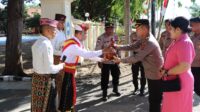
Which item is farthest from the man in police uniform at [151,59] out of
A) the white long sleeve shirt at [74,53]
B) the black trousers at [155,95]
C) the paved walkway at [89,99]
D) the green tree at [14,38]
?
the green tree at [14,38]

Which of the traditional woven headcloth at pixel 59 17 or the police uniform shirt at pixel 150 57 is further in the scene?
the traditional woven headcloth at pixel 59 17

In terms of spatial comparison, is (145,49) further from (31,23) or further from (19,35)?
(31,23)

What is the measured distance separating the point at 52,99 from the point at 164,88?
63.9 inches

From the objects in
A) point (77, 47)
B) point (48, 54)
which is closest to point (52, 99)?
point (48, 54)

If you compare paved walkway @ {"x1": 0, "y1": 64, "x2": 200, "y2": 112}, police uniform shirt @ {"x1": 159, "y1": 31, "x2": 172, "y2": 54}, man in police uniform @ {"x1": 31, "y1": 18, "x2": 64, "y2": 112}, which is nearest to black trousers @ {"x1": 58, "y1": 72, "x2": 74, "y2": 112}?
man in police uniform @ {"x1": 31, "y1": 18, "x2": 64, "y2": 112}

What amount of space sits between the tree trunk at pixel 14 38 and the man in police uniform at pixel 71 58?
22.1 ft

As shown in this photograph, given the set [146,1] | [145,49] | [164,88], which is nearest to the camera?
[164,88]

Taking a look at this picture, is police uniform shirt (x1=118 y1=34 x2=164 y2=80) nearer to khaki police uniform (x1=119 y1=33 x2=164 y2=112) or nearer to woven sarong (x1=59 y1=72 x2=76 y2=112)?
khaki police uniform (x1=119 y1=33 x2=164 y2=112)

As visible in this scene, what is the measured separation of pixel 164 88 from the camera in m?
5.50

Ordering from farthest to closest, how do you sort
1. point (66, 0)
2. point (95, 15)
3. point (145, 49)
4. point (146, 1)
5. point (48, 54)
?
1. point (95, 15)
2. point (146, 1)
3. point (66, 0)
4. point (145, 49)
5. point (48, 54)

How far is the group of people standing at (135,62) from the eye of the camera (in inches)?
213

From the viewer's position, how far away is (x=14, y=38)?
14.1 m

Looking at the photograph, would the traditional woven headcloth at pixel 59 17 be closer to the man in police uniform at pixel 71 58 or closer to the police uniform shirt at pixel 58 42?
the police uniform shirt at pixel 58 42

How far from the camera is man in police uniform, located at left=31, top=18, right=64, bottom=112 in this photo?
594 cm
